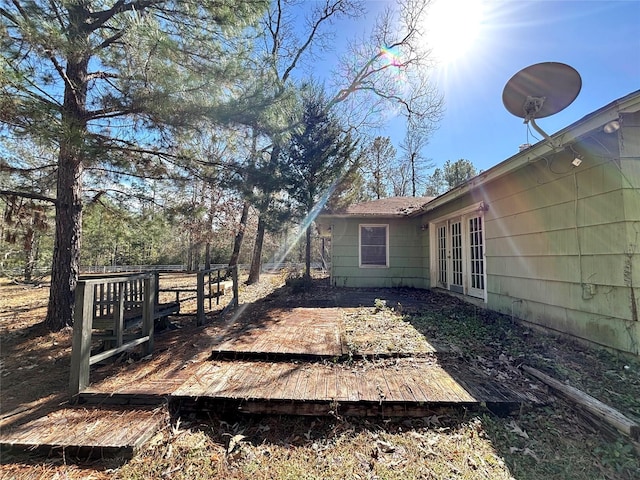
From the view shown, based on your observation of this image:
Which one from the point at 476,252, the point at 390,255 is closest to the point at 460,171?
the point at 390,255

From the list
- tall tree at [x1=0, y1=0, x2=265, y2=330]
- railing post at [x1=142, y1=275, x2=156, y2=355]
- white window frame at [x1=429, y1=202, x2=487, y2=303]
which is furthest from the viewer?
white window frame at [x1=429, y1=202, x2=487, y2=303]

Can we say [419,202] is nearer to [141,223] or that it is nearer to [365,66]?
[365,66]

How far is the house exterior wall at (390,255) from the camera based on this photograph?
9.04 meters

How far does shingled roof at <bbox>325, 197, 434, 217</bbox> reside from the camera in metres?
8.77

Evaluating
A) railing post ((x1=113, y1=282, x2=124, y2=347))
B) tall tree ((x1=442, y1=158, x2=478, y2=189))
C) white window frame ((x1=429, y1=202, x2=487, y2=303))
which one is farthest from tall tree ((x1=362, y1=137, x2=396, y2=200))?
railing post ((x1=113, y1=282, x2=124, y2=347))

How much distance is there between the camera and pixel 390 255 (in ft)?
29.7

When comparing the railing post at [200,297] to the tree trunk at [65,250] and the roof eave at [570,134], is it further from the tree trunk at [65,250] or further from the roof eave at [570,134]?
the roof eave at [570,134]

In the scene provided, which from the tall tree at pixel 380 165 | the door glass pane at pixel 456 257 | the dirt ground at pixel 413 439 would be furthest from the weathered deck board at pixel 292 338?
the tall tree at pixel 380 165

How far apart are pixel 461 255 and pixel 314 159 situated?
501cm

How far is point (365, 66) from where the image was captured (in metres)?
12.1

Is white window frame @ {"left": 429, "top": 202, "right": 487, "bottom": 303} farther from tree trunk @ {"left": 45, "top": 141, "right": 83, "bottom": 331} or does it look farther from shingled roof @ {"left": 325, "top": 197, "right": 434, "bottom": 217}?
tree trunk @ {"left": 45, "top": 141, "right": 83, "bottom": 331}

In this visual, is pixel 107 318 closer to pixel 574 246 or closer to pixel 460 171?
pixel 574 246

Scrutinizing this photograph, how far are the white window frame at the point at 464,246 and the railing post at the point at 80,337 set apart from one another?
622 cm

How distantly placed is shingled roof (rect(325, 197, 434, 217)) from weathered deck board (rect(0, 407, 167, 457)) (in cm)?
699
